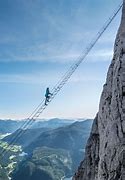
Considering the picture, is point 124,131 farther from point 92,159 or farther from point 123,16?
point 123,16

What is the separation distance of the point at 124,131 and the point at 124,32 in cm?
1146

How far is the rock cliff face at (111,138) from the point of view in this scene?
1264 centimetres

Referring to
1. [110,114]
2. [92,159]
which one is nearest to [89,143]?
[92,159]

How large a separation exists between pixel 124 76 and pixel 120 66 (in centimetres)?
138

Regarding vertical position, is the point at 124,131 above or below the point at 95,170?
above

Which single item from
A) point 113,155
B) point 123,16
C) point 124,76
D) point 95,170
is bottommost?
point 95,170

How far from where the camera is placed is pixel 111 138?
14000 mm

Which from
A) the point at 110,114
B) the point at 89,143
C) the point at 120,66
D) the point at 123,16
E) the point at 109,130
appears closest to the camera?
the point at 109,130

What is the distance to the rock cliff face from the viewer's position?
12.6 m

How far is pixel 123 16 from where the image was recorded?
1027 inches

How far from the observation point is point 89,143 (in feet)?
71.5

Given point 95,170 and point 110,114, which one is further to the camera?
point 95,170

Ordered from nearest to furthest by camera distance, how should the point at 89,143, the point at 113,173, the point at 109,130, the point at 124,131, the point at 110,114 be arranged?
the point at 113,173 → the point at 124,131 → the point at 109,130 → the point at 110,114 → the point at 89,143

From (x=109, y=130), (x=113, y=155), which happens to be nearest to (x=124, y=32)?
(x=109, y=130)
